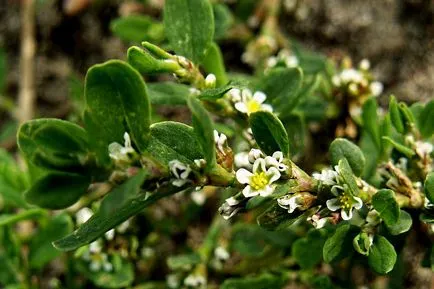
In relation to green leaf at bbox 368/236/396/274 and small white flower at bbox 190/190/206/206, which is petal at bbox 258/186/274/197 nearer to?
green leaf at bbox 368/236/396/274

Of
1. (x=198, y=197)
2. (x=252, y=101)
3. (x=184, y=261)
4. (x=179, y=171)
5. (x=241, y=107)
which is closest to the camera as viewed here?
(x=179, y=171)

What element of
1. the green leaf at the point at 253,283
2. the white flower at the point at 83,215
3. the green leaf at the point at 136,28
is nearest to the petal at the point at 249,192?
the green leaf at the point at 253,283

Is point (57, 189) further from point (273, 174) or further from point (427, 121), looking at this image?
point (427, 121)

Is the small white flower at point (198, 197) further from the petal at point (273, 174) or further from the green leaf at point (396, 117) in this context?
the petal at point (273, 174)

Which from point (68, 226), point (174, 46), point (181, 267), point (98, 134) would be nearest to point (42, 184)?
point (98, 134)

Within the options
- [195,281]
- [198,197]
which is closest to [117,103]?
[195,281]

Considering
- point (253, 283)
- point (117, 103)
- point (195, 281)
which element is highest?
point (117, 103)

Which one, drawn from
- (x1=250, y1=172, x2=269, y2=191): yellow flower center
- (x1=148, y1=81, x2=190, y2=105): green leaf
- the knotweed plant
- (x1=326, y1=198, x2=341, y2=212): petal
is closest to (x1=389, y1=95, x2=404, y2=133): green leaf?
the knotweed plant

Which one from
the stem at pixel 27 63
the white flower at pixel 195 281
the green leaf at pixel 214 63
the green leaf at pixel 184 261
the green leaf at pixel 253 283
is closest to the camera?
the green leaf at pixel 253 283

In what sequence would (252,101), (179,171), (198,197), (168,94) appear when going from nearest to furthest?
(179,171)
(252,101)
(168,94)
(198,197)
